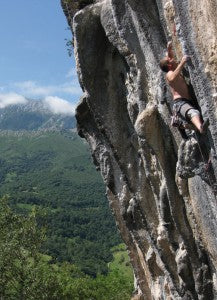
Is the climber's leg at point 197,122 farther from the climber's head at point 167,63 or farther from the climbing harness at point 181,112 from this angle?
the climber's head at point 167,63

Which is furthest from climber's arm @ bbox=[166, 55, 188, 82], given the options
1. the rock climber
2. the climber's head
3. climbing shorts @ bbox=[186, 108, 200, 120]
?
climbing shorts @ bbox=[186, 108, 200, 120]

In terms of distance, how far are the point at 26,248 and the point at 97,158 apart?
19462mm

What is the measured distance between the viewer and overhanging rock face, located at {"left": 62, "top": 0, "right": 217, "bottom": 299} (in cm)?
1242

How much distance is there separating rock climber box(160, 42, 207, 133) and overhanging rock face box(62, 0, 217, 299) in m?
0.34

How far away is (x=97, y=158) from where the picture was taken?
23953mm

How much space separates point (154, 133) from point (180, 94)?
400 centimetres

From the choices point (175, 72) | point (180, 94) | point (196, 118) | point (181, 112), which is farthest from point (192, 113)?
point (175, 72)

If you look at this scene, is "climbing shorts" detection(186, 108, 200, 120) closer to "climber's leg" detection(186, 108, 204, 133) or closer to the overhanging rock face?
"climber's leg" detection(186, 108, 204, 133)

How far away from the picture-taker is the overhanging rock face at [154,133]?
12422 millimetres

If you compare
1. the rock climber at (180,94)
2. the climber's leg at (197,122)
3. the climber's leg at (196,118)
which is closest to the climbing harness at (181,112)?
the rock climber at (180,94)

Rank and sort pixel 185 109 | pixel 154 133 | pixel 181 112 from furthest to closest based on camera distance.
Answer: pixel 154 133 < pixel 181 112 < pixel 185 109

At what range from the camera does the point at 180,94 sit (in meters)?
13.4

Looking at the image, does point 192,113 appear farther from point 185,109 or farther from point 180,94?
point 180,94

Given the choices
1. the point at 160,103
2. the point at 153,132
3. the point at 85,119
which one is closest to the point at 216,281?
the point at 153,132
